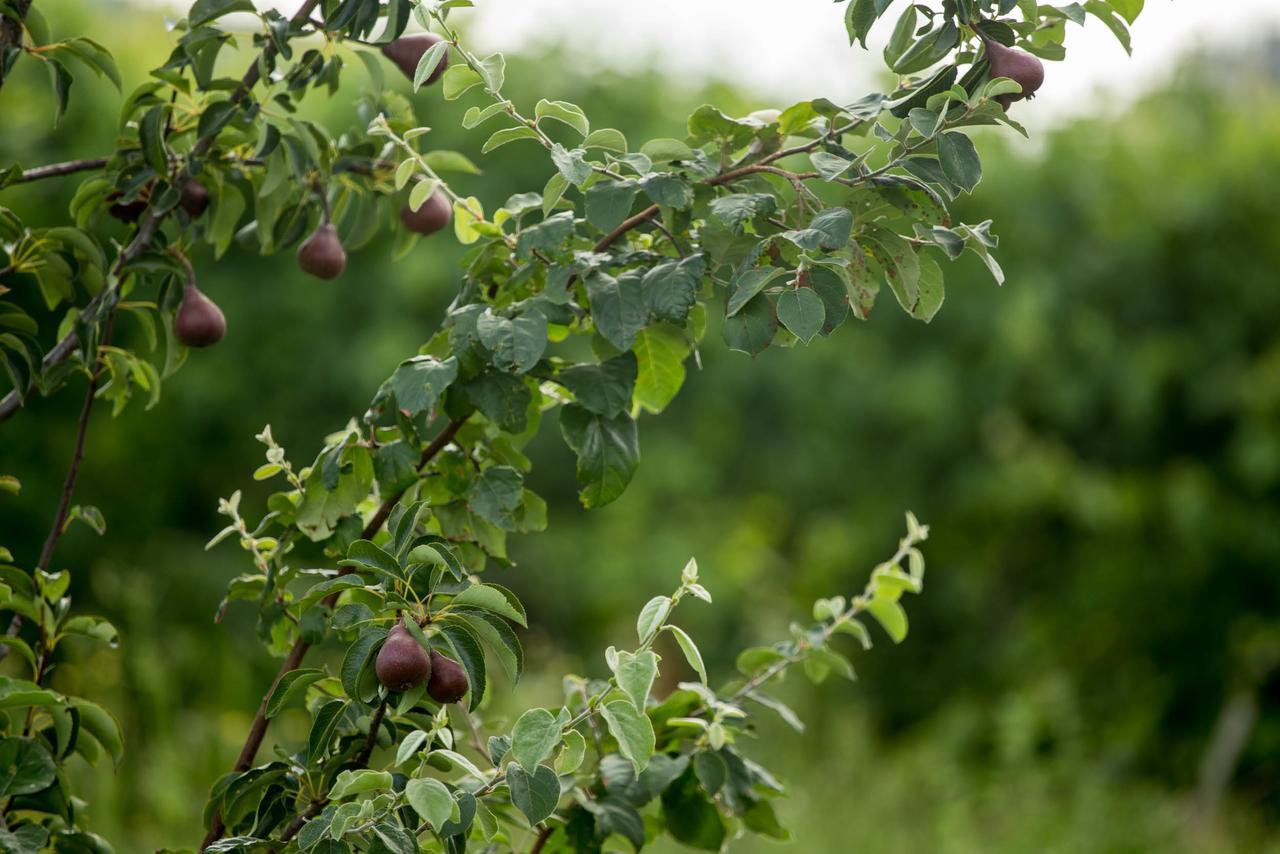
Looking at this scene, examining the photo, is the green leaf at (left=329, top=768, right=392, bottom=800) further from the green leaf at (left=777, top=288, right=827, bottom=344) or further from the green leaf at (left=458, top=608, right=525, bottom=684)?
the green leaf at (left=777, top=288, right=827, bottom=344)

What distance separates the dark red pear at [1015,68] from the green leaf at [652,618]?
402 millimetres

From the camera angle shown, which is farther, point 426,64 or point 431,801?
point 426,64

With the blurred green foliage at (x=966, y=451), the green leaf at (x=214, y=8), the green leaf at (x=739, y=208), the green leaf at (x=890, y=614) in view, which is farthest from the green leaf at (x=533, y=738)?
the blurred green foliage at (x=966, y=451)

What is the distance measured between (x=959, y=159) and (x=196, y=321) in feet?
2.13

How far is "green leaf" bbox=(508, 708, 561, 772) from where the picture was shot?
767mm

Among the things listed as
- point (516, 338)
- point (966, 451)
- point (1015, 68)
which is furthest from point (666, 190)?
point (966, 451)

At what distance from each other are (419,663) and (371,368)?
3.10 meters

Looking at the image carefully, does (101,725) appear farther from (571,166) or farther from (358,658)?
(571,166)

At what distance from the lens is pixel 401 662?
29.8 inches

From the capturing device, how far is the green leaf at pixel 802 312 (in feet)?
2.52

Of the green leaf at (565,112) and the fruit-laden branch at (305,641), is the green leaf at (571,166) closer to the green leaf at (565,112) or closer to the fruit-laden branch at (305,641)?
the green leaf at (565,112)

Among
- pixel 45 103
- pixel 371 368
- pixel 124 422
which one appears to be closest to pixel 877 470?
pixel 371 368

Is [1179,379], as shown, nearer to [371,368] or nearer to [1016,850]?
[1016,850]

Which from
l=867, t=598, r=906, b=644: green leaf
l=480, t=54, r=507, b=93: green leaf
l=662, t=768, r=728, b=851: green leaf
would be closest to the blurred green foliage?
l=867, t=598, r=906, b=644: green leaf
